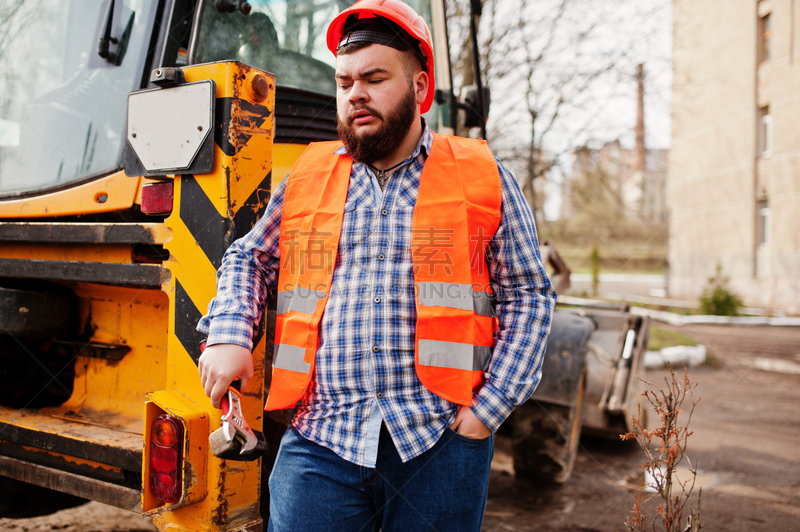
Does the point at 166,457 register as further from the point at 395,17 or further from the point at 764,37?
the point at 764,37

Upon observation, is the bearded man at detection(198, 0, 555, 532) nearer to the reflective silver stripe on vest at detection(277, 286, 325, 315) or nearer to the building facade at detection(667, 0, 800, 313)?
the reflective silver stripe on vest at detection(277, 286, 325, 315)

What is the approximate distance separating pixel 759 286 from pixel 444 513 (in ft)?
62.9

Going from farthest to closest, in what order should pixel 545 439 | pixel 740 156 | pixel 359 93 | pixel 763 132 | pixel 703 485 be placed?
1. pixel 740 156
2. pixel 763 132
3. pixel 703 485
4. pixel 545 439
5. pixel 359 93

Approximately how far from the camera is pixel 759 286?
17625 mm

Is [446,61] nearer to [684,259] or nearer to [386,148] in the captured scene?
[386,148]

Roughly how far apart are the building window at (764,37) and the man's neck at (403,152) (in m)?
20.5

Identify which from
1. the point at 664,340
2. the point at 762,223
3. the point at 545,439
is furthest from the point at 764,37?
the point at 545,439

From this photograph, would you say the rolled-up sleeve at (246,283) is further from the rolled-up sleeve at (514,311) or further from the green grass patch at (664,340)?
the green grass patch at (664,340)

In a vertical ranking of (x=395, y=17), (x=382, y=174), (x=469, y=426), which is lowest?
(x=469, y=426)

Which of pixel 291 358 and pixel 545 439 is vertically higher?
pixel 291 358

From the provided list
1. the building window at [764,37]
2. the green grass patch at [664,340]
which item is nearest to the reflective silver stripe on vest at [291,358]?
the green grass patch at [664,340]

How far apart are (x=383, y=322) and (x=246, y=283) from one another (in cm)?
42

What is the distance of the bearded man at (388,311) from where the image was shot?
1.58 metres

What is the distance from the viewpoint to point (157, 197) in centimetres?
219
